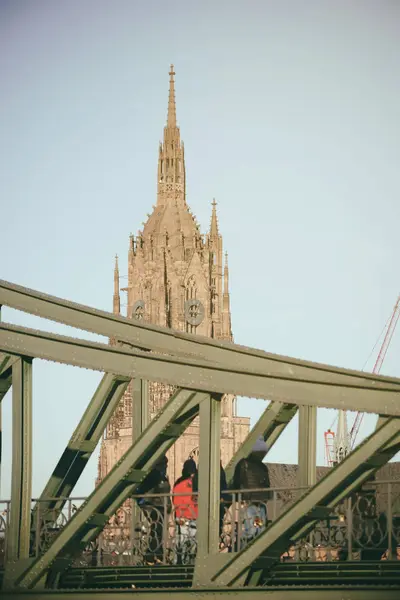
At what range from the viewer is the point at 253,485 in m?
20.4

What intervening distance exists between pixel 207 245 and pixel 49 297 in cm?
13078

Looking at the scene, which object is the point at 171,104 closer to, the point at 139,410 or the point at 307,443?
the point at 139,410

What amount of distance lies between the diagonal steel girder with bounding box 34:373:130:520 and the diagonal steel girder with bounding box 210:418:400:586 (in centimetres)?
432

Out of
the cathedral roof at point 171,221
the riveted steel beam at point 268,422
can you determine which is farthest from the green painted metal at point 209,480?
the cathedral roof at point 171,221

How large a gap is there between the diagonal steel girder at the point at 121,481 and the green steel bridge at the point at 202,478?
19 mm

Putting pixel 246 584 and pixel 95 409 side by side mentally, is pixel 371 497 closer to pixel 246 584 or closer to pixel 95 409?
pixel 246 584

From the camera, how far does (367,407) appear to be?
16.8m

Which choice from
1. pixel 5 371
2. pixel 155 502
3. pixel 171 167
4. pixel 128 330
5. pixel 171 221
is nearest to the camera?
pixel 128 330

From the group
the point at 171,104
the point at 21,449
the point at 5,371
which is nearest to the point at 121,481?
the point at 21,449

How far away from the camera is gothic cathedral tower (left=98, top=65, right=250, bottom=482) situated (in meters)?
143

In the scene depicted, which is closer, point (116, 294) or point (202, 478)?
point (202, 478)

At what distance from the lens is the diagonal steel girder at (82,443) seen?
21625mm

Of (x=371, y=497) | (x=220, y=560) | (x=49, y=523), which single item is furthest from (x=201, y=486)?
(x=49, y=523)

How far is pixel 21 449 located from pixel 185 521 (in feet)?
9.21
